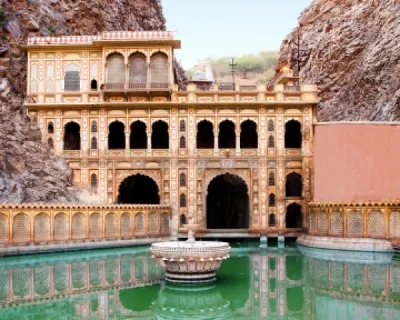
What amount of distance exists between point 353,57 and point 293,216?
→ 19.9m

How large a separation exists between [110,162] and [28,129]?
513 cm

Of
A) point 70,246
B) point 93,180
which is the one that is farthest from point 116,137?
point 70,246

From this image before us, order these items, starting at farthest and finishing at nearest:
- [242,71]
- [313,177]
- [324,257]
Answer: [242,71] < [313,177] < [324,257]

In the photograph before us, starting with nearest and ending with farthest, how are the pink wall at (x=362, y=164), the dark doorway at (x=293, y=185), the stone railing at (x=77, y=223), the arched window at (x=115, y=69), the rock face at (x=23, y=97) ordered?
the stone railing at (x=77, y=223) → the pink wall at (x=362, y=164) → the rock face at (x=23, y=97) → the arched window at (x=115, y=69) → the dark doorway at (x=293, y=185)

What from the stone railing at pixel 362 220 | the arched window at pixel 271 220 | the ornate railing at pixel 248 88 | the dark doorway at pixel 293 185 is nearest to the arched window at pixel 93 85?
the ornate railing at pixel 248 88

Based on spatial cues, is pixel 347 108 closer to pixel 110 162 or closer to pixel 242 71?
pixel 110 162

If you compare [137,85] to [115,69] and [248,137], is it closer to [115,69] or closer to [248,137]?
[115,69]

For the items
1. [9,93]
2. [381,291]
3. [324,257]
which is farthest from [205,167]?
[381,291]

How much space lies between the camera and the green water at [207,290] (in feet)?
41.5

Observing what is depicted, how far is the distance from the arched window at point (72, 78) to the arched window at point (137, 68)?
320 cm

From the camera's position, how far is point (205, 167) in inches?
1216

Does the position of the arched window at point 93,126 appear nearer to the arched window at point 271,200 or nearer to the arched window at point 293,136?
the arched window at point 271,200

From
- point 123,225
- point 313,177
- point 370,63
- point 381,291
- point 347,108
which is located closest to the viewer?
point 381,291

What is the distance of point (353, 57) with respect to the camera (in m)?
46.7
